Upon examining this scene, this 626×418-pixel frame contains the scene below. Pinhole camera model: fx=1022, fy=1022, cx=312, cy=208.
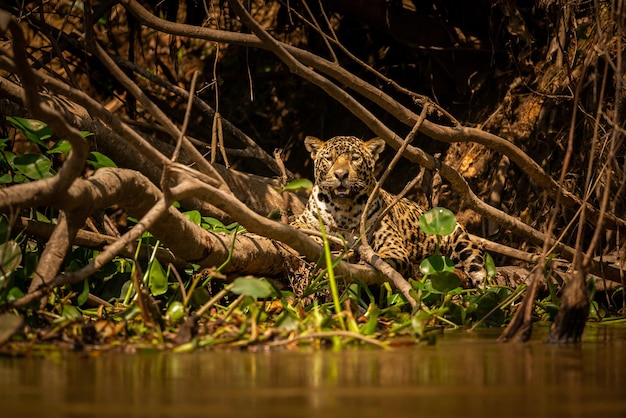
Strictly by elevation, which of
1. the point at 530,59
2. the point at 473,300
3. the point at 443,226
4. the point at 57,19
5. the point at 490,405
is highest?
the point at 57,19

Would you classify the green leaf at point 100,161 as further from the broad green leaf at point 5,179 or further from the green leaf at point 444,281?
the green leaf at point 444,281

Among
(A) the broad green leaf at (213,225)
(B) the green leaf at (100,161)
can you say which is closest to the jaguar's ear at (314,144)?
(A) the broad green leaf at (213,225)

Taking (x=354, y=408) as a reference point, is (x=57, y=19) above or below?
above

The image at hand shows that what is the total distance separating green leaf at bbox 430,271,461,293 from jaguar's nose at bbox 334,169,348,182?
257cm

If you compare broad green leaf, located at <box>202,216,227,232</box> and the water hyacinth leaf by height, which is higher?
broad green leaf, located at <box>202,216,227,232</box>

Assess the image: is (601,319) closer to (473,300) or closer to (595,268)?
(595,268)

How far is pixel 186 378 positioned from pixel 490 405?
3.24 ft

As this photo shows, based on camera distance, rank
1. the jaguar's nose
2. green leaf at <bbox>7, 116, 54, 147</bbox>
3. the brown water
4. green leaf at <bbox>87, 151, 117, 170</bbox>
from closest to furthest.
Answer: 1. the brown water
2. green leaf at <bbox>7, 116, 54, 147</bbox>
3. green leaf at <bbox>87, 151, 117, 170</bbox>
4. the jaguar's nose

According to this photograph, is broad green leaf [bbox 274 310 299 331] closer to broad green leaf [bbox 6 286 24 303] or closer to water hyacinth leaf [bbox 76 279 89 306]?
broad green leaf [bbox 6 286 24 303]

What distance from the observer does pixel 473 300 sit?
5.84 m

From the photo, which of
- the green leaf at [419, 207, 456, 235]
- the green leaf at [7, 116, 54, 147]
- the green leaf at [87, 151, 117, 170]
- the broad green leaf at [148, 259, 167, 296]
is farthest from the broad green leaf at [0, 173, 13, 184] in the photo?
the green leaf at [419, 207, 456, 235]

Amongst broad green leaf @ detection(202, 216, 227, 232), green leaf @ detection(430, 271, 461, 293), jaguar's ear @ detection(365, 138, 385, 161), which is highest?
jaguar's ear @ detection(365, 138, 385, 161)

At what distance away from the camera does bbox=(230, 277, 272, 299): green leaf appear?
4.25m

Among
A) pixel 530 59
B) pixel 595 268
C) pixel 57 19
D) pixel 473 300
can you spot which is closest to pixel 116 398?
pixel 473 300
